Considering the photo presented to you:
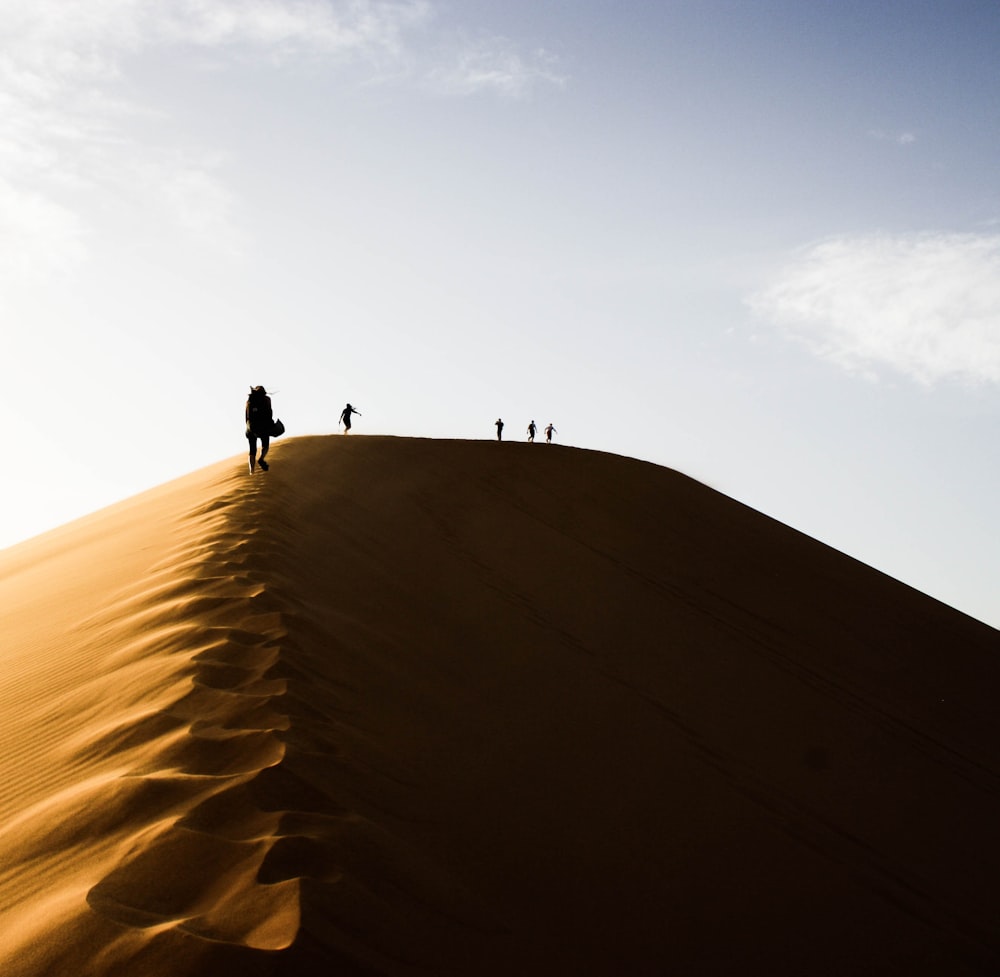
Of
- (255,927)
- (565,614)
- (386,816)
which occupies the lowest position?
(565,614)

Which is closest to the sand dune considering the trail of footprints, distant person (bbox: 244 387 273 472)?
the trail of footprints

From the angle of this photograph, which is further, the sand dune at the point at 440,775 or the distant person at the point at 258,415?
the distant person at the point at 258,415

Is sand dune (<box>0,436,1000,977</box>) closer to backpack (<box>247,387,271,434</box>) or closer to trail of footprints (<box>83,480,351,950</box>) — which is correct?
trail of footprints (<box>83,480,351,950</box>)

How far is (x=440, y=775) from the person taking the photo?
399 cm

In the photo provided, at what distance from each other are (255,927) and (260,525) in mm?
6110

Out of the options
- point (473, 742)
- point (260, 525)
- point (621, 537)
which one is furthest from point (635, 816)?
point (621, 537)

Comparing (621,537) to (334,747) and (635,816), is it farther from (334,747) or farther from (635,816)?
(334,747)

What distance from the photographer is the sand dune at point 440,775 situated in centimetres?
261

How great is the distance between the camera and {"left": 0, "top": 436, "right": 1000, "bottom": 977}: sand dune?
2.61 m

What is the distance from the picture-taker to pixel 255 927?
232 cm

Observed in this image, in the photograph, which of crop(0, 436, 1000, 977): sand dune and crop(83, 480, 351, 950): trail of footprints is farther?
crop(0, 436, 1000, 977): sand dune

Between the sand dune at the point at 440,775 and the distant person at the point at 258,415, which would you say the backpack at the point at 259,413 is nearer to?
the distant person at the point at 258,415

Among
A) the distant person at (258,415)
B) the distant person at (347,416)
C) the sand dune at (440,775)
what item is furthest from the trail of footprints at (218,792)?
Result: the distant person at (347,416)

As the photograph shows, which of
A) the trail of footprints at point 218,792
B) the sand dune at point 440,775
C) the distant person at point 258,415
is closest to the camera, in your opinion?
the trail of footprints at point 218,792
